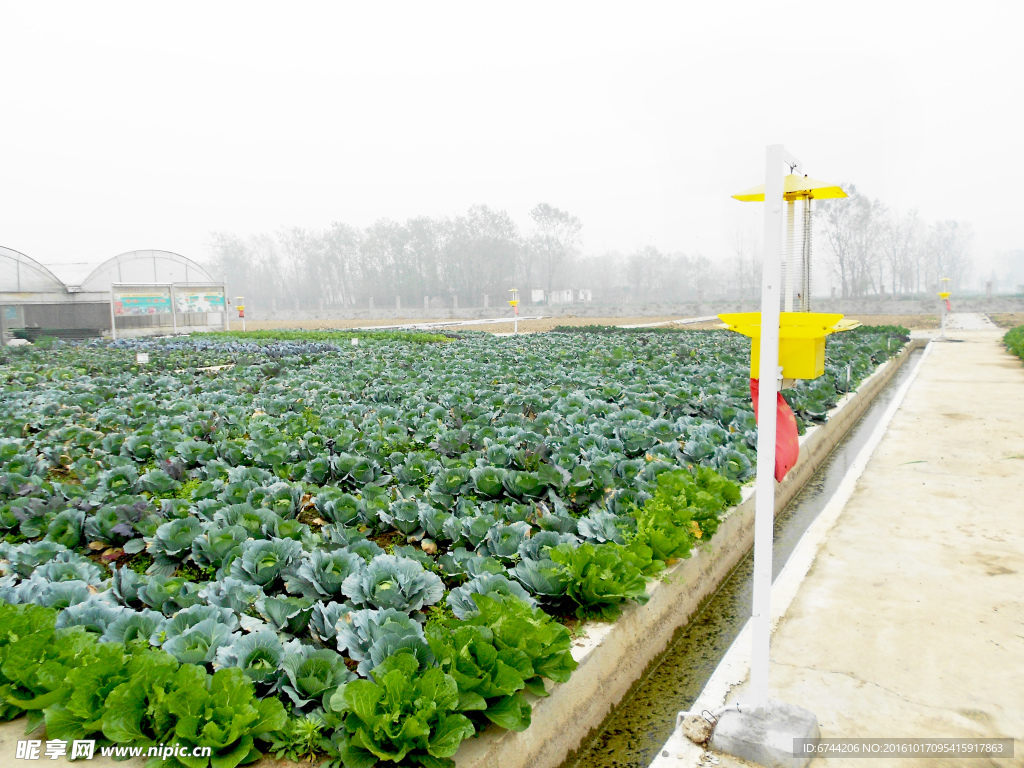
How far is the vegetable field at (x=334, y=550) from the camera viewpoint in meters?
2.20

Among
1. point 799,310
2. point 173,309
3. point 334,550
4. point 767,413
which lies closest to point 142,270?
point 173,309

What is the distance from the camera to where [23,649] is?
2424 mm

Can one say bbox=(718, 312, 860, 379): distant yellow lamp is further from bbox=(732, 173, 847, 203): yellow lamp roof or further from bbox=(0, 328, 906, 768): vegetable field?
bbox=(0, 328, 906, 768): vegetable field

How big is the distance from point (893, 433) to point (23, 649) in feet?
28.2

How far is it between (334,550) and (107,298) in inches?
884

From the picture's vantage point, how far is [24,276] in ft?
69.6

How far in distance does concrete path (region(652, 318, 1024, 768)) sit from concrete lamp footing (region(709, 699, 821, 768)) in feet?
0.21

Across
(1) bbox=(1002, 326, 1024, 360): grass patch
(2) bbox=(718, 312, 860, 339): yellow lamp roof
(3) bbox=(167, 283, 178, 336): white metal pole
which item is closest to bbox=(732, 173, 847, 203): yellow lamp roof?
(2) bbox=(718, 312, 860, 339): yellow lamp roof

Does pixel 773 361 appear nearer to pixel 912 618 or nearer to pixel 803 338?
pixel 803 338

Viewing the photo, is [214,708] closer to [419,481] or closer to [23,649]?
[23,649]

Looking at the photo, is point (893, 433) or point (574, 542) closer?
point (574, 542)

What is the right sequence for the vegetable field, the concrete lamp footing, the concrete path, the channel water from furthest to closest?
the channel water, the concrete path, the concrete lamp footing, the vegetable field

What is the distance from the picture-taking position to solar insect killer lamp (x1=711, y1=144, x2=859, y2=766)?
2340 millimetres

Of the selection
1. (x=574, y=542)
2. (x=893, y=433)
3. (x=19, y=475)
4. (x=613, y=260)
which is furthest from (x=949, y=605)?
(x=613, y=260)
